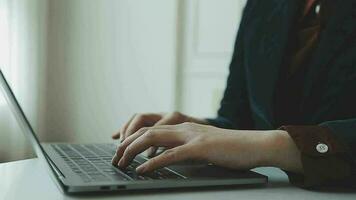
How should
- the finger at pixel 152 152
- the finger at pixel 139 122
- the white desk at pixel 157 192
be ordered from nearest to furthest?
Result: the white desk at pixel 157 192 → the finger at pixel 152 152 → the finger at pixel 139 122

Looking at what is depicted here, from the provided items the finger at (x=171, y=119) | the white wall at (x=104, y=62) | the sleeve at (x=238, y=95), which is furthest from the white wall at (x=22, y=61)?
the finger at (x=171, y=119)

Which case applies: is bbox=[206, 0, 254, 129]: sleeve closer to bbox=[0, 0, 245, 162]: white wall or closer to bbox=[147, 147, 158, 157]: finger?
bbox=[147, 147, 158, 157]: finger

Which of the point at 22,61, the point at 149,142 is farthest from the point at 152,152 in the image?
the point at 22,61

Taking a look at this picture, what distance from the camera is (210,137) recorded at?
613 mm

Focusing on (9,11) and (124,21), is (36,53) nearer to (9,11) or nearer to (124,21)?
(9,11)

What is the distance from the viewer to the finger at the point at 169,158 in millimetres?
581

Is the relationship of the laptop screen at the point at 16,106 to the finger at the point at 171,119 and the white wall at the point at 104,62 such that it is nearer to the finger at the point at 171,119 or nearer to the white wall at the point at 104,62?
the finger at the point at 171,119

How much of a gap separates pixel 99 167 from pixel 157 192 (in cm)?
13

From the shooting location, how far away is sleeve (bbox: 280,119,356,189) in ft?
1.95

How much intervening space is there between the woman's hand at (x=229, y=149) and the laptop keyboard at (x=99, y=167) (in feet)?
0.05

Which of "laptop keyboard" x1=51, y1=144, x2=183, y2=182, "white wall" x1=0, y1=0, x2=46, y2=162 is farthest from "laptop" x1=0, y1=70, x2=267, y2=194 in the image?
"white wall" x1=0, y1=0, x2=46, y2=162

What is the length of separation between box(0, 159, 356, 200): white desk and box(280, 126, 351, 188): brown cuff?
0.02 metres

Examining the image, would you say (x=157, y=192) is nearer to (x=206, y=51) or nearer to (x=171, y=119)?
(x=171, y=119)

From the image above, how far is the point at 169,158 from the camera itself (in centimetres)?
59
